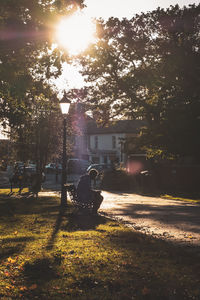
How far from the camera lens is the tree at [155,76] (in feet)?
72.2

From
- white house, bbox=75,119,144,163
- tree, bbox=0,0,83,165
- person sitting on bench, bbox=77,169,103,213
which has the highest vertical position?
white house, bbox=75,119,144,163

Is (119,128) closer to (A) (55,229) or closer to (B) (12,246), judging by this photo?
A: (A) (55,229)

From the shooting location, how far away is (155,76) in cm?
2547

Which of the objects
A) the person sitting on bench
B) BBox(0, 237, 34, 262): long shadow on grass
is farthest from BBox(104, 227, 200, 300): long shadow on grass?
the person sitting on bench

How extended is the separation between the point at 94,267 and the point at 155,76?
2123cm

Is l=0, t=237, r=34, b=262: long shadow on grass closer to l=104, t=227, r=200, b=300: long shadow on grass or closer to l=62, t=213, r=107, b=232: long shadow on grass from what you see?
l=104, t=227, r=200, b=300: long shadow on grass

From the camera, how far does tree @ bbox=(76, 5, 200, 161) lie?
866 inches

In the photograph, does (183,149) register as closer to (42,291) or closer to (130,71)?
(130,71)

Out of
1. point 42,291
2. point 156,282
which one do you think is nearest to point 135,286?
point 156,282

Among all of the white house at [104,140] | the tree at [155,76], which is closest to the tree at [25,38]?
the tree at [155,76]

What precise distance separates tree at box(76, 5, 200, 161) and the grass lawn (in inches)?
520

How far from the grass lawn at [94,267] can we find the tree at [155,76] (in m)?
13.2

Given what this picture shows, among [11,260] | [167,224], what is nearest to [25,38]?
[11,260]

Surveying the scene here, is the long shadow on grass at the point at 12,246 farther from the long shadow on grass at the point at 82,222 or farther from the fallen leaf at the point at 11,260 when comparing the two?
the long shadow on grass at the point at 82,222
